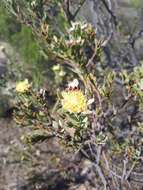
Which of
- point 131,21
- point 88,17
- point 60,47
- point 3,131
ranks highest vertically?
point 131,21

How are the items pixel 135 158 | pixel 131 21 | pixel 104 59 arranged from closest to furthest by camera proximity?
1. pixel 135 158
2. pixel 104 59
3. pixel 131 21

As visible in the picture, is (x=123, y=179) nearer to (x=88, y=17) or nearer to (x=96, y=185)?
(x=96, y=185)

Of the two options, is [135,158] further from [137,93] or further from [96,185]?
[96,185]

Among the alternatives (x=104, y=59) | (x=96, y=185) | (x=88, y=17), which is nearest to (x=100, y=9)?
(x=88, y=17)

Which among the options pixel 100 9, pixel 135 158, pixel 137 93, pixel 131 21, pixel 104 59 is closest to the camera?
pixel 137 93

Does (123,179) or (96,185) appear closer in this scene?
(123,179)

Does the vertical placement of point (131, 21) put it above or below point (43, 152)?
above
